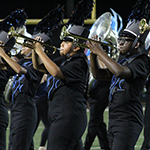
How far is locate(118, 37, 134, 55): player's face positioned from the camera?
3635 millimetres

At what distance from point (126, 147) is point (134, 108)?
0.34 metres

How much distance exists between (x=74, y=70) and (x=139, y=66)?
2.01 ft

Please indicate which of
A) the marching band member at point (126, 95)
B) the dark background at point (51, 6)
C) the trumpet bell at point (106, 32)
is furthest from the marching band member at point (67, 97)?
the dark background at point (51, 6)

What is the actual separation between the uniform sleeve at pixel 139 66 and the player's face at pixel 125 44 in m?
0.18

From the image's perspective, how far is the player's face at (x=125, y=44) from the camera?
3635mm

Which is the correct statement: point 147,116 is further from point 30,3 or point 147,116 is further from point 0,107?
point 30,3

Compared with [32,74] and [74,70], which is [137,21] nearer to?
[74,70]

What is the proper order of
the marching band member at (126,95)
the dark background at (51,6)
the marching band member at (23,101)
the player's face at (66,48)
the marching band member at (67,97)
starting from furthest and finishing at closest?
the dark background at (51,6) → the marching band member at (23,101) → the player's face at (66,48) → the marching band member at (67,97) → the marching band member at (126,95)

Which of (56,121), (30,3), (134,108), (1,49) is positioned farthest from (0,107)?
(30,3)

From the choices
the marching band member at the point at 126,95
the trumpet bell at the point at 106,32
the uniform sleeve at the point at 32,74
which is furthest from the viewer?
the trumpet bell at the point at 106,32

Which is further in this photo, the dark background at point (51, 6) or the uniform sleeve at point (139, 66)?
the dark background at point (51, 6)

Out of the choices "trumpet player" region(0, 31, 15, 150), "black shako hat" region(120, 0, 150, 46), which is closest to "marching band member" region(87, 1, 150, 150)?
"black shako hat" region(120, 0, 150, 46)

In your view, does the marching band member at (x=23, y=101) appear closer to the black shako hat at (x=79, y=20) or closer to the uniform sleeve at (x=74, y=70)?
the black shako hat at (x=79, y=20)

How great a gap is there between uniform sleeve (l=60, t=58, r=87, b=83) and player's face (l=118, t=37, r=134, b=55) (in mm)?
392
